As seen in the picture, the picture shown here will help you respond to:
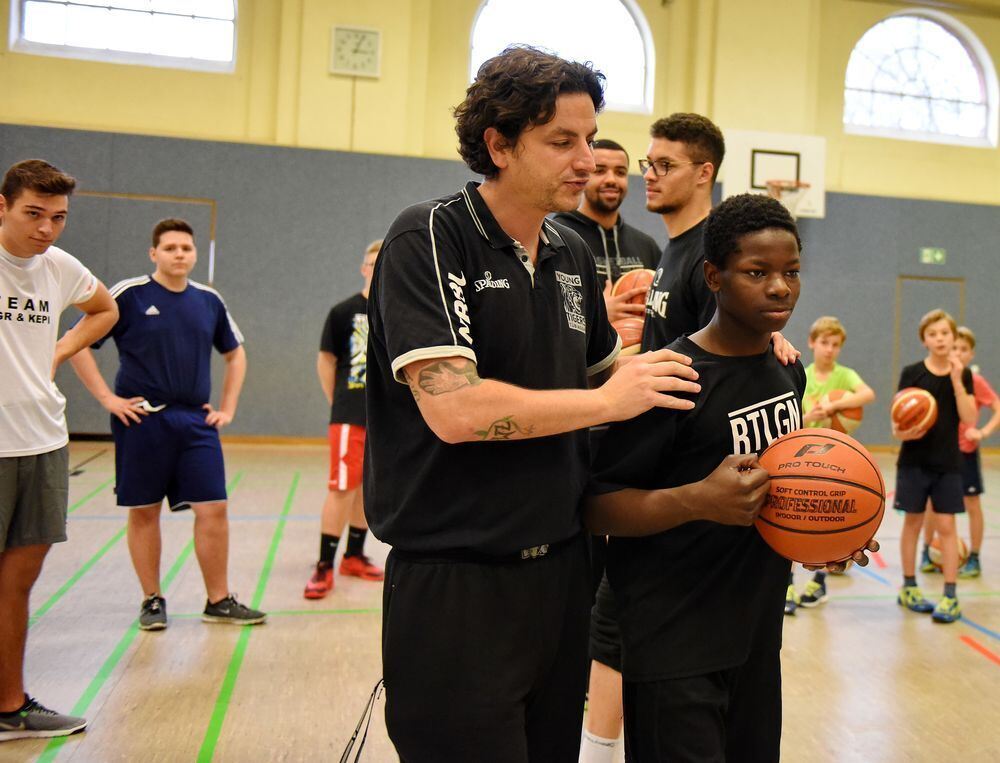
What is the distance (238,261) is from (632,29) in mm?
6183

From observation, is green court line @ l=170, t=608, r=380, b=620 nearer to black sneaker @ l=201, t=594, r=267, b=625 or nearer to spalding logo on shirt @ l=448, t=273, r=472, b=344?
black sneaker @ l=201, t=594, r=267, b=625

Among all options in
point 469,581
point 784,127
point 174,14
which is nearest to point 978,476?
point 469,581

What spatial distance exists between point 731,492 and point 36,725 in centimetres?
275

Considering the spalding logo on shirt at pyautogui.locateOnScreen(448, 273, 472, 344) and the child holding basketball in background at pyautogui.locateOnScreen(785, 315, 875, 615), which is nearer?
the spalding logo on shirt at pyautogui.locateOnScreen(448, 273, 472, 344)

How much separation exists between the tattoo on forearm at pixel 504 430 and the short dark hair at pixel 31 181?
2.26m

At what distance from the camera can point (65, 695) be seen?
3455 mm

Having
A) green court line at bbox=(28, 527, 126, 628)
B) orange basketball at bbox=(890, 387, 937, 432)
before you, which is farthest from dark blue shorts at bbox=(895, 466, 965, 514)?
green court line at bbox=(28, 527, 126, 628)

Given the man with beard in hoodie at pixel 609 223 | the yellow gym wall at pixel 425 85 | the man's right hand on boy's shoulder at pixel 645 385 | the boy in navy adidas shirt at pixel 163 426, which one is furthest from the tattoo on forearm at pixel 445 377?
the yellow gym wall at pixel 425 85

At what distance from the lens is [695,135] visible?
2881 millimetres

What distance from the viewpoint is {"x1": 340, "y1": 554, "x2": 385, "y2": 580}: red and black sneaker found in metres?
5.24

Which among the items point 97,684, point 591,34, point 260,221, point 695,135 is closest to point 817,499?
point 695,135

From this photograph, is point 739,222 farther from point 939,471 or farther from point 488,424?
point 939,471

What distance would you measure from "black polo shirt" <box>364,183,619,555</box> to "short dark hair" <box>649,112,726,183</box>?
134 cm

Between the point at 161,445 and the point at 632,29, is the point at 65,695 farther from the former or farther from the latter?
the point at 632,29
